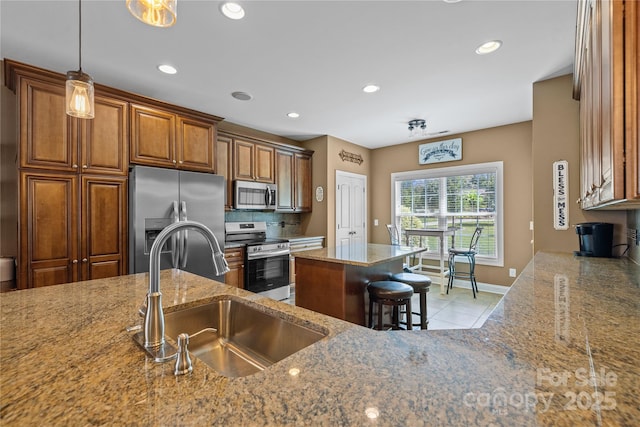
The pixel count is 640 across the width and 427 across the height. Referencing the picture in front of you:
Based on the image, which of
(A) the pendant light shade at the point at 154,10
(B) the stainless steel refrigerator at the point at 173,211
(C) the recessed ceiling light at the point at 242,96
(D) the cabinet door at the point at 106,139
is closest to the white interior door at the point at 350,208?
(C) the recessed ceiling light at the point at 242,96

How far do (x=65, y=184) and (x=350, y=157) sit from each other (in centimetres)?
413

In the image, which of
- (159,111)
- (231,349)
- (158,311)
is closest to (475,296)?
(231,349)

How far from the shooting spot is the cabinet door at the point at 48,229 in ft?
7.54

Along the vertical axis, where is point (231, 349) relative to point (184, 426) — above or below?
below

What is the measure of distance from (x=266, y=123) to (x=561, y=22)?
134 inches

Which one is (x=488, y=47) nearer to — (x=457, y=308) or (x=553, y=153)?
(x=553, y=153)

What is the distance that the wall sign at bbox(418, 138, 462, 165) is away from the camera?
16.1ft

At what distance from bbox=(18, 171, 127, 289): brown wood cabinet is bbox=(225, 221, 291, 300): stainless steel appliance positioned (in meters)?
1.40

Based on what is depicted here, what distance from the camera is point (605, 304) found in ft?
4.00

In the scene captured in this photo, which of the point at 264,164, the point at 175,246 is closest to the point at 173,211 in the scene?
the point at 175,246

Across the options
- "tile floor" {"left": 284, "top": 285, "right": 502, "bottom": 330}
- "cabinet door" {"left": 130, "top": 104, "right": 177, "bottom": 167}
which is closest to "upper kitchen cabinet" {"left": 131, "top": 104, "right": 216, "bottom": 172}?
"cabinet door" {"left": 130, "top": 104, "right": 177, "bottom": 167}

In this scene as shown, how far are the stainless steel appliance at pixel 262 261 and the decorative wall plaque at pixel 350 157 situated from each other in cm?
201

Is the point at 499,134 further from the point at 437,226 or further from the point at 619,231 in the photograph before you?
the point at 619,231

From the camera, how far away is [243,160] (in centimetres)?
418
